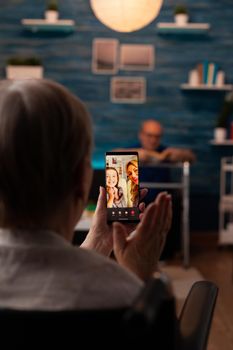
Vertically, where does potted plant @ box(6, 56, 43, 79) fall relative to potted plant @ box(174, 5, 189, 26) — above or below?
below

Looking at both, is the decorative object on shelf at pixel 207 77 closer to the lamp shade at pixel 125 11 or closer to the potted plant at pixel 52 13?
the potted plant at pixel 52 13

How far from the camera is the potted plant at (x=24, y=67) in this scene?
238 inches

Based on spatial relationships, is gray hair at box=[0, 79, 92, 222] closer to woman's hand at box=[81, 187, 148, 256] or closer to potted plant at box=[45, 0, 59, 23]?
woman's hand at box=[81, 187, 148, 256]

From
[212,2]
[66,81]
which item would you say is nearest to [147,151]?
[66,81]

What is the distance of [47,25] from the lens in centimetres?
614

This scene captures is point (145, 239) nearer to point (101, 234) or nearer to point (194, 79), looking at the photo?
point (101, 234)

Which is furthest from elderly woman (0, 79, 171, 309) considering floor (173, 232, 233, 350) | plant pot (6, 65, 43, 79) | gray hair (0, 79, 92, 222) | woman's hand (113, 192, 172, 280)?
plant pot (6, 65, 43, 79)

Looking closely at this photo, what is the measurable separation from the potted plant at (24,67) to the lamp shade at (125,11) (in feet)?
6.59

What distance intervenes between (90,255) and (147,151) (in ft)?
15.2

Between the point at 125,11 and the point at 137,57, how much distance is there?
231cm

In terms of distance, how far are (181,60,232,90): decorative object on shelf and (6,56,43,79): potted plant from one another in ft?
4.82

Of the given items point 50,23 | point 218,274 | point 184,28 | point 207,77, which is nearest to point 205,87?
Answer: point 207,77

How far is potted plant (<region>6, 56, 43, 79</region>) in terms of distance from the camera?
604cm

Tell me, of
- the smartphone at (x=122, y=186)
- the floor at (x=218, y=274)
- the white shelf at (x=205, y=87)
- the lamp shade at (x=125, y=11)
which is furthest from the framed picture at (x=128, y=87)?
the smartphone at (x=122, y=186)
